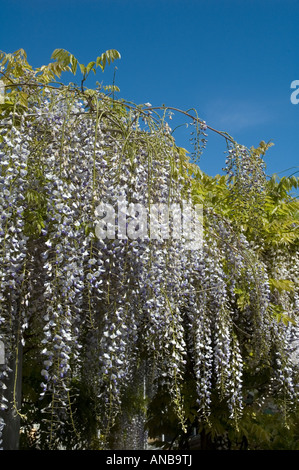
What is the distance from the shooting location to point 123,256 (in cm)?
279

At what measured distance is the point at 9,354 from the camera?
9.75 ft

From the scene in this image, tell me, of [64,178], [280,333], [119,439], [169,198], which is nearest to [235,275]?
[280,333]

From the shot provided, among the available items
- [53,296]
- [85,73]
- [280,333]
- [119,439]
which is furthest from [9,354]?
[119,439]

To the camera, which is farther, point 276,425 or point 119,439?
point 119,439

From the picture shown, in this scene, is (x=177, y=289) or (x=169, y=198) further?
(x=177, y=289)

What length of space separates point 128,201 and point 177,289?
0.74 m

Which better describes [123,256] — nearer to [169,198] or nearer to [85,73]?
[169,198]

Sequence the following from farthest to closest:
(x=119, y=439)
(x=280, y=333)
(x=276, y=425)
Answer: (x=119, y=439)
(x=276, y=425)
(x=280, y=333)

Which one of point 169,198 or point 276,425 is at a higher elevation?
point 169,198

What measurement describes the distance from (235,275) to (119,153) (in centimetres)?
155

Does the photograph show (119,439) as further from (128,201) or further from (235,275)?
(128,201)
